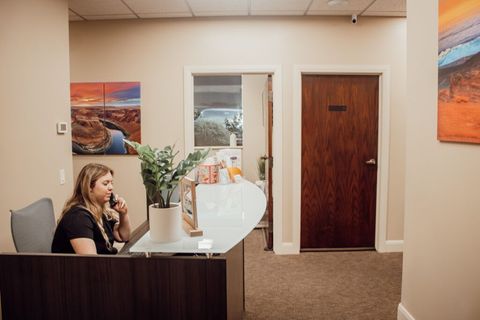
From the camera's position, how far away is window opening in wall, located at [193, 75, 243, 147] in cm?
550

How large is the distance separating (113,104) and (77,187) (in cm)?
222

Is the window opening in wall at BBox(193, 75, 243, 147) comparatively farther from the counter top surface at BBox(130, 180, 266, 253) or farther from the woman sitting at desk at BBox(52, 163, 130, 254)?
the woman sitting at desk at BBox(52, 163, 130, 254)

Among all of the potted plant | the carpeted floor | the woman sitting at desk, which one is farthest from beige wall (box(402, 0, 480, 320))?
the woman sitting at desk

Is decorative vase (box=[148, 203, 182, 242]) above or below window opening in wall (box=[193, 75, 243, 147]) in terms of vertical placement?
below

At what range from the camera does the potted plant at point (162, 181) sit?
142cm

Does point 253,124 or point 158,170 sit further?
point 253,124

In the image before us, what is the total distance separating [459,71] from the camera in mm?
1807

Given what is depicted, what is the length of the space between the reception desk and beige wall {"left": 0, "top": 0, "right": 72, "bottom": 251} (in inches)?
41.6

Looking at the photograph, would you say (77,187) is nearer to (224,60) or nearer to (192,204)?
(192,204)

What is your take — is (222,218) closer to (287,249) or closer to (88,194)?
(88,194)

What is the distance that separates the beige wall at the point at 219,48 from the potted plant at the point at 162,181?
253 cm

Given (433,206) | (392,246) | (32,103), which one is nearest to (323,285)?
(392,246)

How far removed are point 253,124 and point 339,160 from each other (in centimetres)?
169

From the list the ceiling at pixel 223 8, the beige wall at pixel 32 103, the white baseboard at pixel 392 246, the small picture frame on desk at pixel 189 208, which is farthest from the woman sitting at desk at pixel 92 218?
the white baseboard at pixel 392 246
